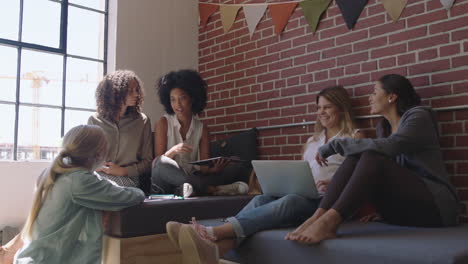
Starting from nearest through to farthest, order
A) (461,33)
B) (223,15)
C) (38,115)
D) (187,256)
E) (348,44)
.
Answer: (187,256)
(461,33)
(348,44)
(38,115)
(223,15)

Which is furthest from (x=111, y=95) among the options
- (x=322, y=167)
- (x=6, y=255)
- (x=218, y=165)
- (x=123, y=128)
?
(x=322, y=167)

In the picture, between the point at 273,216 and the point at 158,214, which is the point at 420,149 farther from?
the point at 158,214

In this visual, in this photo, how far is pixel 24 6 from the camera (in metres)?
3.36

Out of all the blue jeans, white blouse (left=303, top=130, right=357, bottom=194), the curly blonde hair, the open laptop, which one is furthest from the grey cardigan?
the curly blonde hair

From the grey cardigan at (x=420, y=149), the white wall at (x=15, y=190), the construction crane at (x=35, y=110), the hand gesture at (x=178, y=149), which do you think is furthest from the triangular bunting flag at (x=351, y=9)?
the white wall at (x=15, y=190)

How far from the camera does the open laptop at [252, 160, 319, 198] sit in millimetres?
2086

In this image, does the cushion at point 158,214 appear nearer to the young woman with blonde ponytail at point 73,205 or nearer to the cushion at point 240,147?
the young woman with blonde ponytail at point 73,205

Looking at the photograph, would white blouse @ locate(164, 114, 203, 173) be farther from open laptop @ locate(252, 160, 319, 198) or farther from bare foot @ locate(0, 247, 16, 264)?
bare foot @ locate(0, 247, 16, 264)

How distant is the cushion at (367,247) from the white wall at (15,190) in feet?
5.40

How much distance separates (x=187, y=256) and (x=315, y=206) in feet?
2.22

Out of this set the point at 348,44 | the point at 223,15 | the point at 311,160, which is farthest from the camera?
the point at 223,15

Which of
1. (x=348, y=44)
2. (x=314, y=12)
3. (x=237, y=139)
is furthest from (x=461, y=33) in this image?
(x=237, y=139)

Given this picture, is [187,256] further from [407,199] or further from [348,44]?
[348,44]

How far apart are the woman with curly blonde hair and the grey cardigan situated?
1278 millimetres
